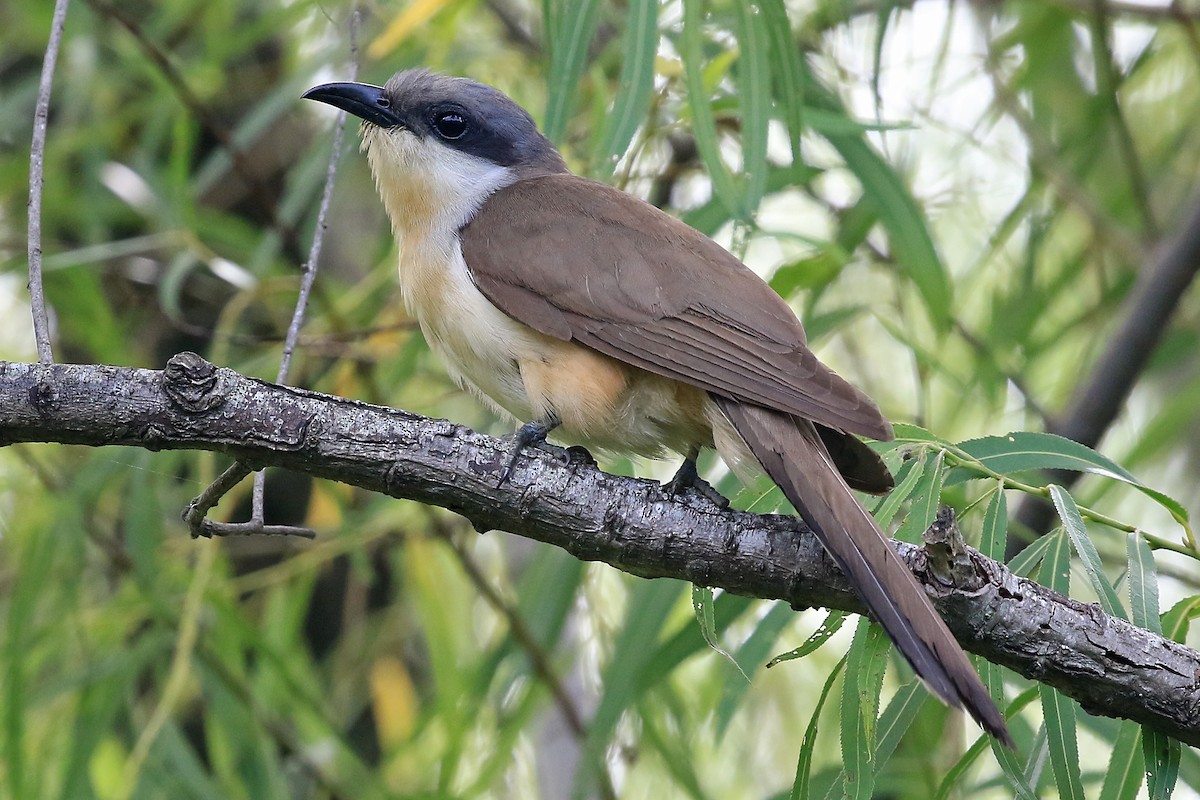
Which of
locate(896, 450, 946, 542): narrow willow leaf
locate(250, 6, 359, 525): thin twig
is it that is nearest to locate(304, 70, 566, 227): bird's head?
→ locate(250, 6, 359, 525): thin twig

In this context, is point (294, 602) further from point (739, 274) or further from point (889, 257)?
point (889, 257)

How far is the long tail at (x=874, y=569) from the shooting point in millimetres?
1889

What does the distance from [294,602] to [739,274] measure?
193 cm

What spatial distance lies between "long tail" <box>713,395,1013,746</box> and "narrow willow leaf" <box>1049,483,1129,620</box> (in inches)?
10.7

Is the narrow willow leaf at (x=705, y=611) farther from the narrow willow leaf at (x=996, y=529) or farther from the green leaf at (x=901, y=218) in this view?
the green leaf at (x=901, y=218)

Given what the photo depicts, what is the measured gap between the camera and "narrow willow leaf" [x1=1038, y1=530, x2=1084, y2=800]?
82.4 inches

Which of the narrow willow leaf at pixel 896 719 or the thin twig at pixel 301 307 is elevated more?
the thin twig at pixel 301 307

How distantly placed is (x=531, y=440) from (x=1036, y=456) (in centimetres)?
94

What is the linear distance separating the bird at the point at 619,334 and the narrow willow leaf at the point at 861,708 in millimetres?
125

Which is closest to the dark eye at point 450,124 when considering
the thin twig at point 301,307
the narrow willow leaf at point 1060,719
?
the thin twig at point 301,307

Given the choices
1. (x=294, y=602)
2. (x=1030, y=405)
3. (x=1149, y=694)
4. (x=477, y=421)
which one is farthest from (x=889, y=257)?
(x=1149, y=694)

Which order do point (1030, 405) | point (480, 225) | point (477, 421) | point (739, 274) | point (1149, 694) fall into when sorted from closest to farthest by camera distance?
1. point (1149, 694)
2. point (739, 274)
3. point (480, 225)
4. point (1030, 405)
5. point (477, 421)

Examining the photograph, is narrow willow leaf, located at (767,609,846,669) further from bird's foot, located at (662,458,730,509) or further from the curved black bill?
the curved black bill

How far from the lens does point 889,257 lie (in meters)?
4.35
